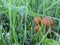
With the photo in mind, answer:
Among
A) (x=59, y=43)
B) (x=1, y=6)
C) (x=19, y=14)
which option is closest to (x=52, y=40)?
(x=59, y=43)

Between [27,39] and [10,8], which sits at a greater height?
[10,8]

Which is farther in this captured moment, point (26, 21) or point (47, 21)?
point (26, 21)

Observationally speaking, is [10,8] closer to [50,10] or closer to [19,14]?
[19,14]

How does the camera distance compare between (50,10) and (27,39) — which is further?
(50,10)

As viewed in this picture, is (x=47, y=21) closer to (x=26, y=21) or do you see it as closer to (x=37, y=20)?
(x=37, y=20)

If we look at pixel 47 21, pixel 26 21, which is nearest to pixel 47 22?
pixel 47 21

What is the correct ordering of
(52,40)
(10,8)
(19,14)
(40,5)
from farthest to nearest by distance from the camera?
(40,5) < (19,14) < (10,8) < (52,40)

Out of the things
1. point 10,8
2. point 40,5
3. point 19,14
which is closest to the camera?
point 10,8
